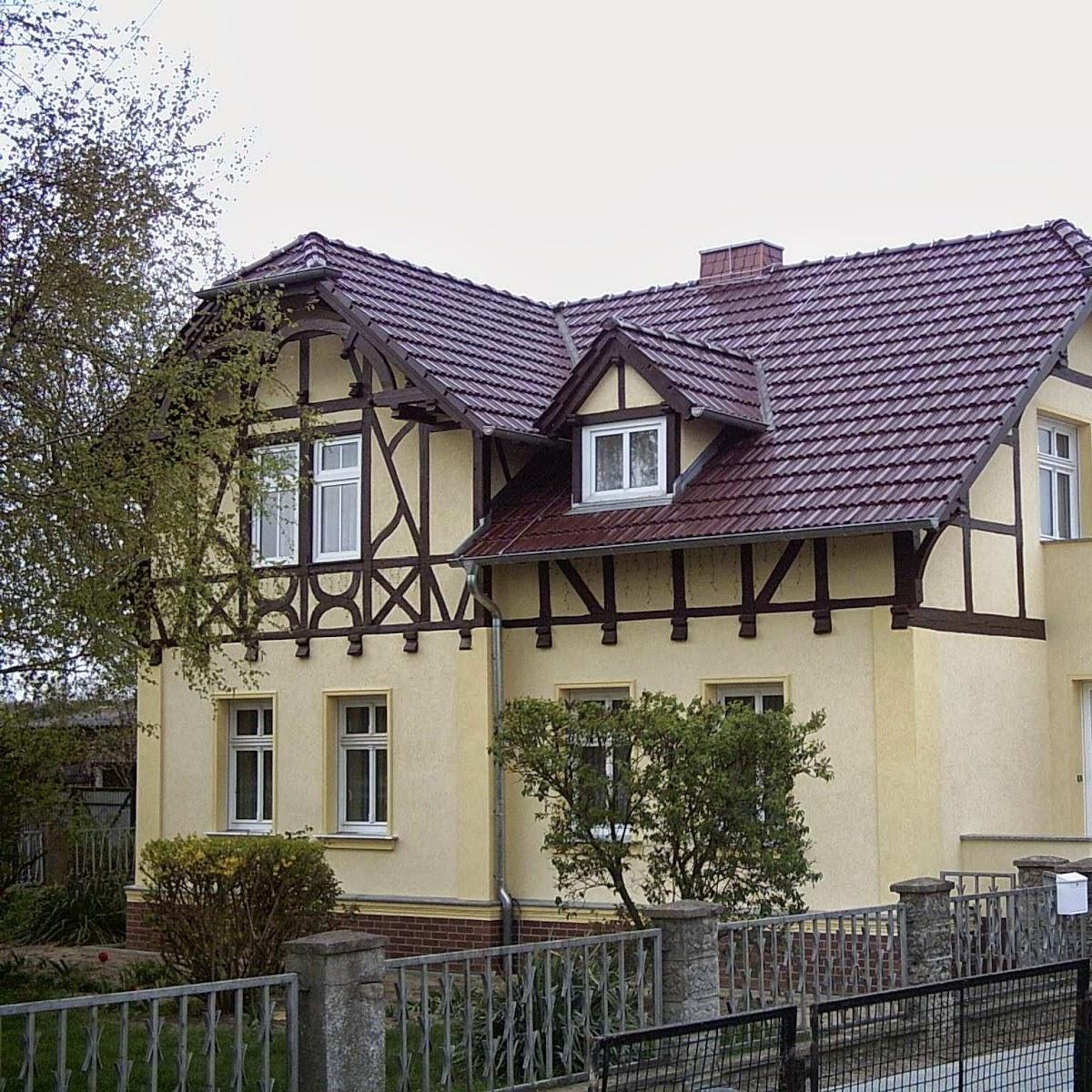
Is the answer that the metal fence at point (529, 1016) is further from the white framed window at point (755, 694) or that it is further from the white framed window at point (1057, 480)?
the white framed window at point (1057, 480)

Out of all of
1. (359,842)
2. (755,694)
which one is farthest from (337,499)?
(755,694)

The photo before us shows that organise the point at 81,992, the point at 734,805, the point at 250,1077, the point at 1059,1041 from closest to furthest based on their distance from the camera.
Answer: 1. the point at 1059,1041
2. the point at 250,1077
3. the point at 734,805
4. the point at 81,992

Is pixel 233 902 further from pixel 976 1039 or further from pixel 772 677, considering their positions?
pixel 976 1039

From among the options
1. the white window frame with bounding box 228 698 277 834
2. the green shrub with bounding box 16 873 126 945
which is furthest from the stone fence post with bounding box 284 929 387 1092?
the green shrub with bounding box 16 873 126 945

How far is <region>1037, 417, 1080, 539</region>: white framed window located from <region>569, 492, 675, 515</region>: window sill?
3902 mm

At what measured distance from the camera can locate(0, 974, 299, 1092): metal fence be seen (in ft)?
27.8

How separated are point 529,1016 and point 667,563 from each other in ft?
26.6

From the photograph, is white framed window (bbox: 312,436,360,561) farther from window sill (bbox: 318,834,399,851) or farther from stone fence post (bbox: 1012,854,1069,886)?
stone fence post (bbox: 1012,854,1069,886)

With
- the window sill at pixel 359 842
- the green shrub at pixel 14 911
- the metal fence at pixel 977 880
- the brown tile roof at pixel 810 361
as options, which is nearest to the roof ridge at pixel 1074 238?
the brown tile roof at pixel 810 361

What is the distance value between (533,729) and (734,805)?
5.10 feet

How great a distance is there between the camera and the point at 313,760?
20516 mm

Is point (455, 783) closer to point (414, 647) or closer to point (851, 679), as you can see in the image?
point (414, 647)

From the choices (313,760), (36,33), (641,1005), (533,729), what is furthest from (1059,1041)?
(313,760)

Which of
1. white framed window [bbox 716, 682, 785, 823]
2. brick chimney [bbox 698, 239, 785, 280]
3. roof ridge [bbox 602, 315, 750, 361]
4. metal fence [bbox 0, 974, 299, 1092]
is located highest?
brick chimney [bbox 698, 239, 785, 280]
